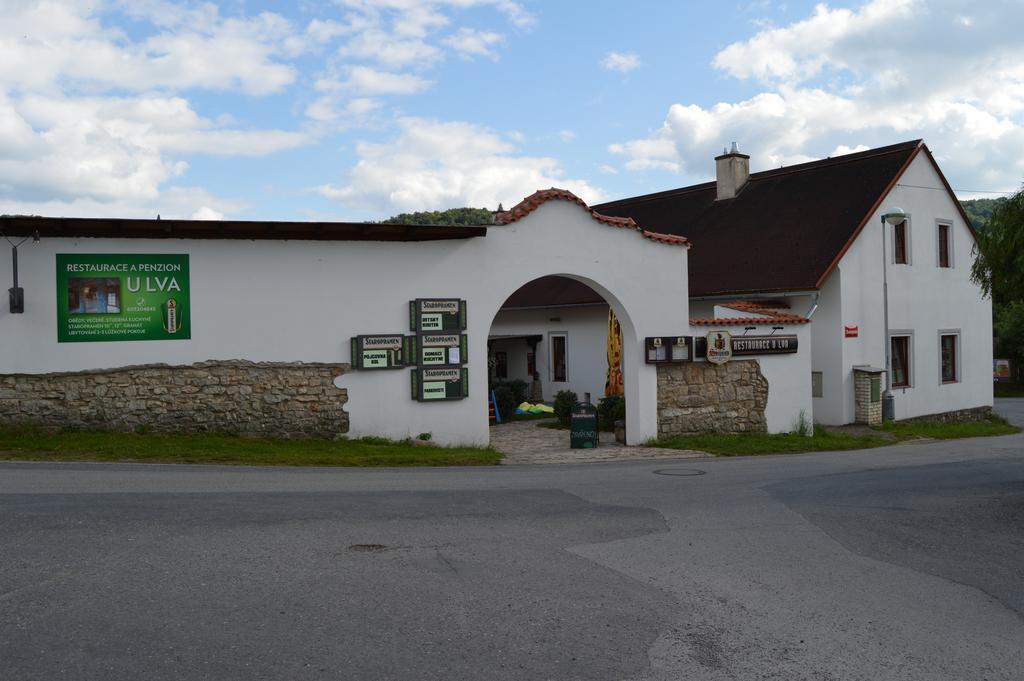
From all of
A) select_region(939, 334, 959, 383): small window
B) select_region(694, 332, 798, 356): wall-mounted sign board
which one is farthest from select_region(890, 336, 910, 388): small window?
select_region(694, 332, 798, 356): wall-mounted sign board

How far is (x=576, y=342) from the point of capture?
27.9m

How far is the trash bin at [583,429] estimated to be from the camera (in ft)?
58.7

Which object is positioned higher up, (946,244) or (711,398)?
(946,244)

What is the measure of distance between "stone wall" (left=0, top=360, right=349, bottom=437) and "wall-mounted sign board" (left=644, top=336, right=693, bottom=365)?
6.19 metres

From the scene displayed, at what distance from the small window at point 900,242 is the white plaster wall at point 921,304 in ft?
0.65

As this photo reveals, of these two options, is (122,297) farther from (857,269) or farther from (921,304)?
(921,304)

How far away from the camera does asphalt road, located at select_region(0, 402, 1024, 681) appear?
5578 mm

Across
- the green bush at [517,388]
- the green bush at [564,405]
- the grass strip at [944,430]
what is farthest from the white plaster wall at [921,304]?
the green bush at [517,388]

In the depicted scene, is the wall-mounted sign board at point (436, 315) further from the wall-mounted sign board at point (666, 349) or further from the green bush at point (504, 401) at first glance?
the green bush at point (504, 401)

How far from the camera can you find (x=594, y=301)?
26.5 metres

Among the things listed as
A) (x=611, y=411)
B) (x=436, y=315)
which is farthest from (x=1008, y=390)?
(x=436, y=315)

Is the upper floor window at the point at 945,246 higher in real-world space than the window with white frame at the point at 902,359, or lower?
higher

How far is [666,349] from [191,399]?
30.1 ft

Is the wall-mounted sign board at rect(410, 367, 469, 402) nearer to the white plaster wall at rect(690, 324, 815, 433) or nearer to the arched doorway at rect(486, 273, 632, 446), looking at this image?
the white plaster wall at rect(690, 324, 815, 433)
